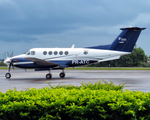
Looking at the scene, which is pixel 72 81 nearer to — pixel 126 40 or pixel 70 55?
pixel 70 55

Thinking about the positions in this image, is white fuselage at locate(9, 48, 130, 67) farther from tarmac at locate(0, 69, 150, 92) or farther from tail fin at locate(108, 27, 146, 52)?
tarmac at locate(0, 69, 150, 92)

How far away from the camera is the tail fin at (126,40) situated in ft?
84.5

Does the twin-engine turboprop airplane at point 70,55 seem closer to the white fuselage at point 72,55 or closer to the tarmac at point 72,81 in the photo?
the white fuselage at point 72,55

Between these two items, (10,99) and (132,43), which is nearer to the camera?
(10,99)

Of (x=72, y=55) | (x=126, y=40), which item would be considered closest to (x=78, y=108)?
(x=72, y=55)

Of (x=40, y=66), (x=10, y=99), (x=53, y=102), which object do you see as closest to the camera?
(x=53, y=102)

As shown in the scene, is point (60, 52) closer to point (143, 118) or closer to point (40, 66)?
point (40, 66)

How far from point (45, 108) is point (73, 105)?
0.62 meters

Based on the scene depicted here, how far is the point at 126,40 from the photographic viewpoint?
1017 inches

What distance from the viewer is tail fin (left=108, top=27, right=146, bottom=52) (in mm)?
25750

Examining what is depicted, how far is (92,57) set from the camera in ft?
81.3

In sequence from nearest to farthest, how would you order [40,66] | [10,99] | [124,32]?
[10,99]
[40,66]
[124,32]

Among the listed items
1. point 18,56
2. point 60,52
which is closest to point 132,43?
point 60,52

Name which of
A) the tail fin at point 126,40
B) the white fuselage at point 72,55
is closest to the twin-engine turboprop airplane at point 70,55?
the white fuselage at point 72,55
